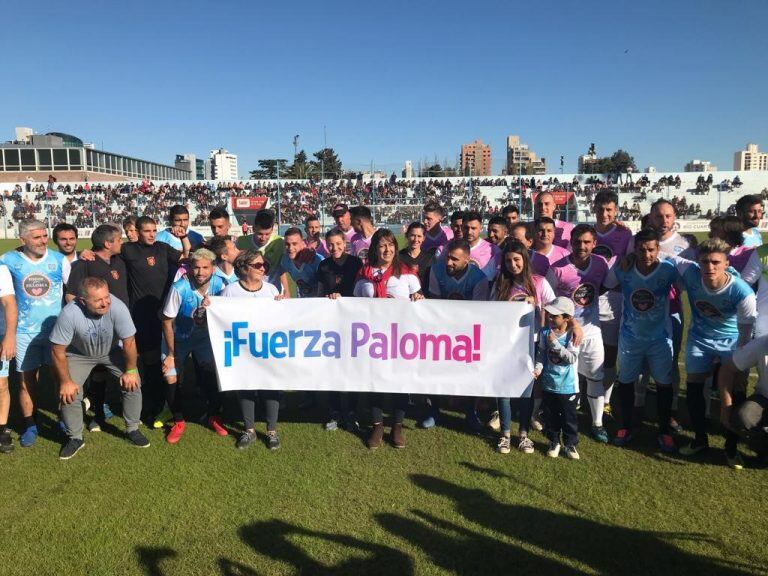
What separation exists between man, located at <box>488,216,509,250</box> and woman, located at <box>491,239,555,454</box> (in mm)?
1176

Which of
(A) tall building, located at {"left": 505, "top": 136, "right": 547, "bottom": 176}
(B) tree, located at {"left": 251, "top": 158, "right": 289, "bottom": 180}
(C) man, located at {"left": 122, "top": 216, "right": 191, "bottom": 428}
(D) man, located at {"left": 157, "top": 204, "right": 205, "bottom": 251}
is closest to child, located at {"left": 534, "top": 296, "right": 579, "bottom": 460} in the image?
(C) man, located at {"left": 122, "top": 216, "right": 191, "bottom": 428}

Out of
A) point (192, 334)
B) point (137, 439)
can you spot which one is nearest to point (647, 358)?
point (192, 334)

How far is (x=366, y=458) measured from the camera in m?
4.57

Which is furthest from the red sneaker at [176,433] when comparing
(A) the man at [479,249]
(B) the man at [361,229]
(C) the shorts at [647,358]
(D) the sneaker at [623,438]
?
(C) the shorts at [647,358]

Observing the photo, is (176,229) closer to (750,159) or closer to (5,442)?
(5,442)

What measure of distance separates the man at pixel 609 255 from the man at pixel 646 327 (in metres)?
0.31

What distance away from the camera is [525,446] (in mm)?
4613

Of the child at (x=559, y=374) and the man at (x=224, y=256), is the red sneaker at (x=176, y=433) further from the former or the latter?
the child at (x=559, y=374)

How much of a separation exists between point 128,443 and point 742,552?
196 inches

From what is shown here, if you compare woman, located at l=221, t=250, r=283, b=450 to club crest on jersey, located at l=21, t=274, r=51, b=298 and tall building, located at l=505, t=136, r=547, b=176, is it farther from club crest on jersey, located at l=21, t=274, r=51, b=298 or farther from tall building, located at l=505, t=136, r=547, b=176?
tall building, located at l=505, t=136, r=547, b=176

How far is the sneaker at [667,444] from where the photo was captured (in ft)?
14.9

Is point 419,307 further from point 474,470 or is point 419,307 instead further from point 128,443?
point 128,443

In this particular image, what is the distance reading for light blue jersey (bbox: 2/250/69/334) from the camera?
15.7 ft

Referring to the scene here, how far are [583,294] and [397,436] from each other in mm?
2187
